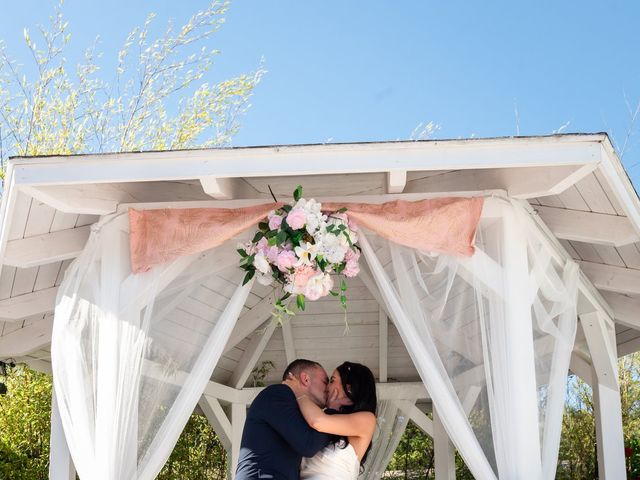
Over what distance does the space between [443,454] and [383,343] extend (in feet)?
3.37

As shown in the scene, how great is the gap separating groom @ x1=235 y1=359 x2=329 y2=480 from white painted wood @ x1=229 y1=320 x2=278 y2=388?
9.25 ft

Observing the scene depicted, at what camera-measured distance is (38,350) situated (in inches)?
257

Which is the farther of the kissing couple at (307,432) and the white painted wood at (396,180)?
the white painted wood at (396,180)

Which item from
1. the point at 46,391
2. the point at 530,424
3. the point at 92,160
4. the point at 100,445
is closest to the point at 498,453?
the point at 530,424

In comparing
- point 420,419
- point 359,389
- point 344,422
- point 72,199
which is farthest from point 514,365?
point 420,419

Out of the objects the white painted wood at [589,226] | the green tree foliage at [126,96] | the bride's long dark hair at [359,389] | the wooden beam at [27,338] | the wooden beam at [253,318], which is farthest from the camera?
the green tree foliage at [126,96]

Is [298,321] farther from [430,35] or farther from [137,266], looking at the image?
[430,35]

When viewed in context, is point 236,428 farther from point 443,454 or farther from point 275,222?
point 275,222

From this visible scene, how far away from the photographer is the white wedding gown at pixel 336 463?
3984 millimetres

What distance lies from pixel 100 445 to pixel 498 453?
1.70 m

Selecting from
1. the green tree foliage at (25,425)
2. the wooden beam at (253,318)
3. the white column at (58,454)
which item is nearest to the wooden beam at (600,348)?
the wooden beam at (253,318)

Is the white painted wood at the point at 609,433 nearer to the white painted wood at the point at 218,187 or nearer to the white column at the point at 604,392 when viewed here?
the white column at the point at 604,392

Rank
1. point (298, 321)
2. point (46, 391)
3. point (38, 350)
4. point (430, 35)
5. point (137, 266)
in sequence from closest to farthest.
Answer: point (137, 266) → point (38, 350) → point (298, 321) → point (46, 391) → point (430, 35)

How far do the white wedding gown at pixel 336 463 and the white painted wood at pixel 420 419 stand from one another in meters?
3.35
